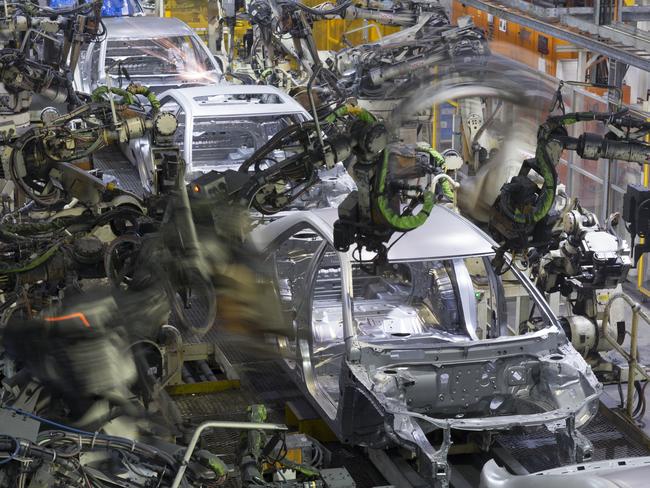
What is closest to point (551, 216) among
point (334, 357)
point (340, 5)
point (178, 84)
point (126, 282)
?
point (334, 357)

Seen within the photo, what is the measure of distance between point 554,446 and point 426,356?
4.53 ft

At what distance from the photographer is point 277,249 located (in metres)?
8.04

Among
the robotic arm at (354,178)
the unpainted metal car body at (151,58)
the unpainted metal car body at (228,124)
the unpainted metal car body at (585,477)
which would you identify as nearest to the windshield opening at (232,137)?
the unpainted metal car body at (228,124)

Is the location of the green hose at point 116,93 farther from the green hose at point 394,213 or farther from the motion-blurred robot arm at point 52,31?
the green hose at point 394,213

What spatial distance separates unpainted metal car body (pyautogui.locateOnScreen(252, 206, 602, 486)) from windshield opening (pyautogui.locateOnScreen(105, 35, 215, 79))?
6315 millimetres

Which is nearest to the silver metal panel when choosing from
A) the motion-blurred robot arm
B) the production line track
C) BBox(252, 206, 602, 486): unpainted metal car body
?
BBox(252, 206, 602, 486): unpainted metal car body

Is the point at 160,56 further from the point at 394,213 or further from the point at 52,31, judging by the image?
the point at 394,213

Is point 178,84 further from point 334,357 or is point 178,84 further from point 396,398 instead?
point 396,398

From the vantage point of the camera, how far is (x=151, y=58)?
14.1 metres

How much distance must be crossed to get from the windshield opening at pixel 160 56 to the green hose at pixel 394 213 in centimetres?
830

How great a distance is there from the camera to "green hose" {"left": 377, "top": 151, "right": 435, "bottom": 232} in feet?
19.4

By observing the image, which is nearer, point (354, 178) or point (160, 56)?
point (354, 178)

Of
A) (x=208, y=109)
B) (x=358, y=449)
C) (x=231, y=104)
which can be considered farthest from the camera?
(x=231, y=104)

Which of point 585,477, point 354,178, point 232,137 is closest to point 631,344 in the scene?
point 354,178
